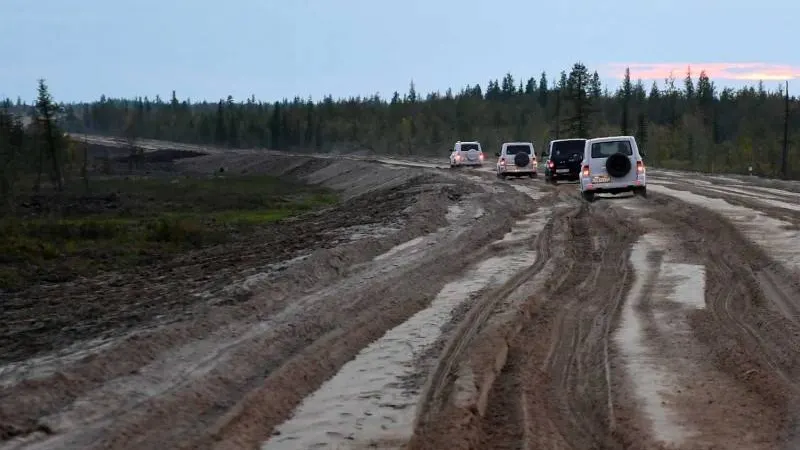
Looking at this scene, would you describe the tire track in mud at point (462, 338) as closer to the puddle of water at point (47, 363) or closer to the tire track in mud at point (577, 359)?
the tire track in mud at point (577, 359)

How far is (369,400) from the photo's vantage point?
670 cm

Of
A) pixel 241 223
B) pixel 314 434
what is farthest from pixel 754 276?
pixel 241 223

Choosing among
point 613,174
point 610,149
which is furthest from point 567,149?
point 613,174

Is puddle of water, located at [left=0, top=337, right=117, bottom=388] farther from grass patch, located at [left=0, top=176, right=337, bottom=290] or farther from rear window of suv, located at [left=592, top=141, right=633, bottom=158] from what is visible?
rear window of suv, located at [left=592, top=141, right=633, bottom=158]

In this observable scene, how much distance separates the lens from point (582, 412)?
631 centimetres

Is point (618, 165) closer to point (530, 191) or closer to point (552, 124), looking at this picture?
point (530, 191)

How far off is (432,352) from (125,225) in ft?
77.3

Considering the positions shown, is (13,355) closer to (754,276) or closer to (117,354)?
(117,354)

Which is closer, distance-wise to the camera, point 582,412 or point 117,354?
point 582,412

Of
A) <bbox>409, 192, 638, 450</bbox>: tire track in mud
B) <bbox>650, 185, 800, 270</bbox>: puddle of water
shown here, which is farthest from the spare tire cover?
<bbox>409, 192, 638, 450</bbox>: tire track in mud

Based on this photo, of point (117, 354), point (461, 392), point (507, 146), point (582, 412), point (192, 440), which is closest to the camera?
point (192, 440)

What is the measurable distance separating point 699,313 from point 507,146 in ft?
108

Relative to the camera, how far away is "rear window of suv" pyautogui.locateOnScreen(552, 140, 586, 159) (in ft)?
115

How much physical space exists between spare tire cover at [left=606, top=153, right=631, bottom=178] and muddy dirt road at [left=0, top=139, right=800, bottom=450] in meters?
9.64
